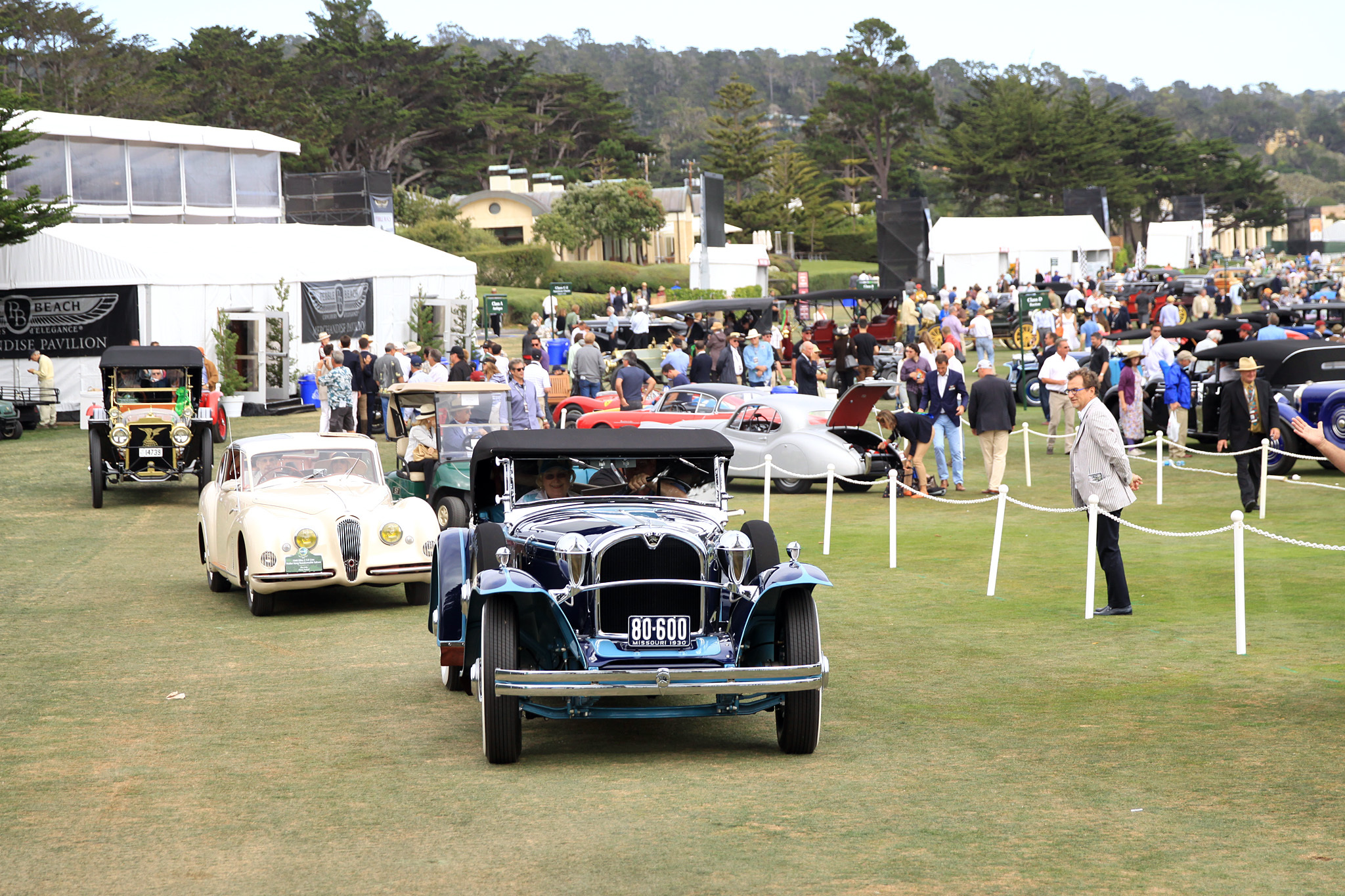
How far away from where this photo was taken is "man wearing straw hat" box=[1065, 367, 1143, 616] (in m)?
11.2

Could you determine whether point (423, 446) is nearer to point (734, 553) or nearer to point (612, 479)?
point (612, 479)

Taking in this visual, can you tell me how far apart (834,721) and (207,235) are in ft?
98.1

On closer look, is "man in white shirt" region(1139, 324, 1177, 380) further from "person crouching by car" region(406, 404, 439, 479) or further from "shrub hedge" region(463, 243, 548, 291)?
"shrub hedge" region(463, 243, 548, 291)

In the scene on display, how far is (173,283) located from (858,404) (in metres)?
17.9

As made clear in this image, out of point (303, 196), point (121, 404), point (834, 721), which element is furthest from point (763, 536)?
point (303, 196)

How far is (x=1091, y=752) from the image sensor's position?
7.33 m

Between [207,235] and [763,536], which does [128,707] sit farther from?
[207,235]

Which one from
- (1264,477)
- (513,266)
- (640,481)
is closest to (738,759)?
(640,481)

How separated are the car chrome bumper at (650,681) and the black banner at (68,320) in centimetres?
2592

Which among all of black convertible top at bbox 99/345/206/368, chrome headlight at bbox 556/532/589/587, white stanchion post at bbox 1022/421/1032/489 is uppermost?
black convertible top at bbox 99/345/206/368

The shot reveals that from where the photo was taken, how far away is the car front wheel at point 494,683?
7.24m

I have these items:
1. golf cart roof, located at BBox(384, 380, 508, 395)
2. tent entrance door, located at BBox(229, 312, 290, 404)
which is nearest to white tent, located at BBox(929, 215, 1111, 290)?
tent entrance door, located at BBox(229, 312, 290, 404)

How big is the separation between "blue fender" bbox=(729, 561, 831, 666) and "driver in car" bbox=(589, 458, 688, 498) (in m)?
1.21

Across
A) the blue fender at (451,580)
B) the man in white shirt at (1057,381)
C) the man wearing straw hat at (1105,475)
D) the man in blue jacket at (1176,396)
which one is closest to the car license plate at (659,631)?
the blue fender at (451,580)
